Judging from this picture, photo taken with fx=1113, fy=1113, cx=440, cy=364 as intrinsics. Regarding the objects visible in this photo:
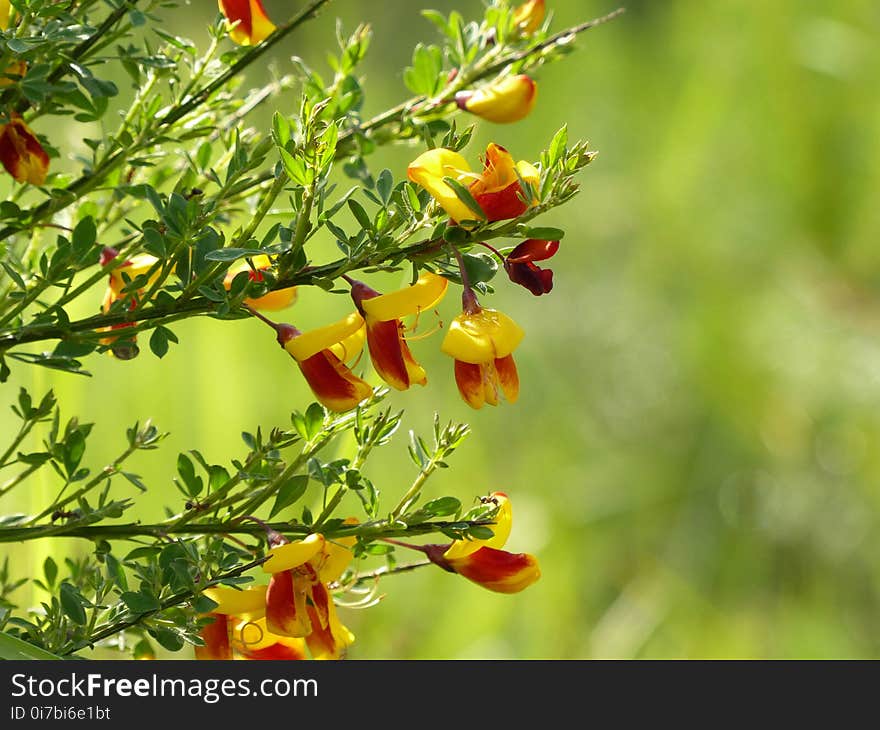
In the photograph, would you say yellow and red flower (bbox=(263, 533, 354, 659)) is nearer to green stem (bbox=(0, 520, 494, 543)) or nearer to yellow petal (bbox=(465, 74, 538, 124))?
green stem (bbox=(0, 520, 494, 543))

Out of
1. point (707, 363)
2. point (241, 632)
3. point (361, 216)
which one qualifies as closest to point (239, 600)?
point (241, 632)

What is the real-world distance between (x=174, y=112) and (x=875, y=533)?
4.42 ft

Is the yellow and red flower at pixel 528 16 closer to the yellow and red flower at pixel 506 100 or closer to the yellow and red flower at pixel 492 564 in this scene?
the yellow and red flower at pixel 506 100

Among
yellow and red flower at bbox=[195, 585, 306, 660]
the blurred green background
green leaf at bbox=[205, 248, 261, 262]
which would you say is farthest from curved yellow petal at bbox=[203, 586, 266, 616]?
the blurred green background

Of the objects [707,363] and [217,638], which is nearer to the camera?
[217,638]

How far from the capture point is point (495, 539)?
34 centimetres

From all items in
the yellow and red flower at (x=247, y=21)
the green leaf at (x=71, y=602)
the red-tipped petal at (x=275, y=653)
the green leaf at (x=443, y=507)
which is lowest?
the red-tipped petal at (x=275, y=653)

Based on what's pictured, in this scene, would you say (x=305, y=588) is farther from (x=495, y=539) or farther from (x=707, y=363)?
(x=707, y=363)

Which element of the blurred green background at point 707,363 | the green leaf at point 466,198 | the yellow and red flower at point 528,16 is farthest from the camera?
the blurred green background at point 707,363

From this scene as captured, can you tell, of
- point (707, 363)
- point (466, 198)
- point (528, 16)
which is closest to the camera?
point (466, 198)

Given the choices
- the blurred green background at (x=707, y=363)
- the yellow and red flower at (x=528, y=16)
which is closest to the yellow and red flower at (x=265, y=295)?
the yellow and red flower at (x=528, y=16)

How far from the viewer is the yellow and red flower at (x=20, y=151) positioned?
343 mm

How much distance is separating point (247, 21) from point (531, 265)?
0.47 feet
